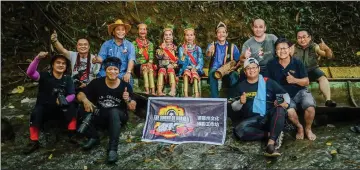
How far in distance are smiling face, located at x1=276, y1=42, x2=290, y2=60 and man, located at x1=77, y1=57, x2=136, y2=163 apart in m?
2.25

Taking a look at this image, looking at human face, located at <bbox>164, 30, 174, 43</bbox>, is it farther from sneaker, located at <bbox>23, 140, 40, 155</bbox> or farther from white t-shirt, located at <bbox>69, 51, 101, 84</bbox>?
sneaker, located at <bbox>23, 140, 40, 155</bbox>

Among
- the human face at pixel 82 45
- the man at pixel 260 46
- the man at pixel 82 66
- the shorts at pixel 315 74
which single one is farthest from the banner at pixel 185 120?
the shorts at pixel 315 74

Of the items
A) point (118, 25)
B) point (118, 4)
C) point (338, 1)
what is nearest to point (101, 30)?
point (118, 4)

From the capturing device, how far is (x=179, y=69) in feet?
22.6

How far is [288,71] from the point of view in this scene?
6.00 m

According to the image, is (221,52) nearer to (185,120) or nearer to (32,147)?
(185,120)

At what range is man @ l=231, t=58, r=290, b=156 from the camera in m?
5.73

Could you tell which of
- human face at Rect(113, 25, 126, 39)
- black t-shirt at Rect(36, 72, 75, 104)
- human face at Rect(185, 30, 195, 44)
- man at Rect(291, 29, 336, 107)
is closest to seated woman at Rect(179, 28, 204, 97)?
human face at Rect(185, 30, 195, 44)

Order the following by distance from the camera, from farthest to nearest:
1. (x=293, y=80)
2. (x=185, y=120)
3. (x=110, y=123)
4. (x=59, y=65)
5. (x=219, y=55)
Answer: (x=219, y=55), (x=185, y=120), (x=59, y=65), (x=293, y=80), (x=110, y=123)

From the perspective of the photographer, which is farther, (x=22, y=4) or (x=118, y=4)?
(x=118, y=4)

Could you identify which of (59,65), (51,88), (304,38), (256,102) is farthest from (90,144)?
(304,38)

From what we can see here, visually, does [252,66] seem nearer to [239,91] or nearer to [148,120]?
[239,91]

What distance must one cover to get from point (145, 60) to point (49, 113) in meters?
1.85

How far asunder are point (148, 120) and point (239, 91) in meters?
1.52
